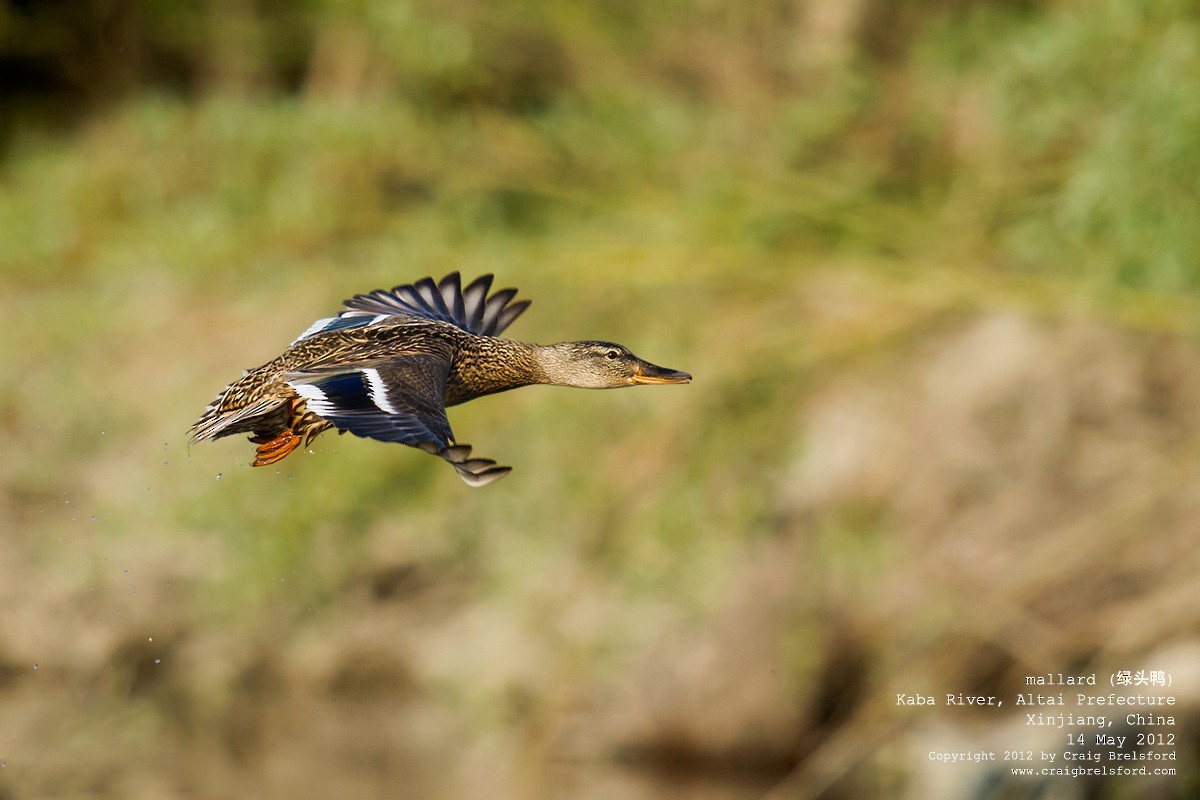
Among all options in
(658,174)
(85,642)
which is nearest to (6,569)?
(85,642)

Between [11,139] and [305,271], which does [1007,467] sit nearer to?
[305,271]

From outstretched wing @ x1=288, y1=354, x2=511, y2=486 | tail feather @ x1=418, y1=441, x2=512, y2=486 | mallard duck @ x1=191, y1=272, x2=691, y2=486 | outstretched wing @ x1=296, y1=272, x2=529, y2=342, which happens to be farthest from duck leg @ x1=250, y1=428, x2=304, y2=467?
tail feather @ x1=418, y1=441, x2=512, y2=486

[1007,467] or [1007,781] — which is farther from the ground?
[1007,467]

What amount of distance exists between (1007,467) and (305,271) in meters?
3.65

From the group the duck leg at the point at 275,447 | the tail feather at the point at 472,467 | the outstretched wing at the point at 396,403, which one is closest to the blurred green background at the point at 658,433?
the duck leg at the point at 275,447

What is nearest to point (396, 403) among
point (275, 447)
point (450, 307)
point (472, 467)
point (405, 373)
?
point (405, 373)

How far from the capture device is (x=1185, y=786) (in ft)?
25.1

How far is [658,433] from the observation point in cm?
843

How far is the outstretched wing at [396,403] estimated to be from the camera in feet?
10.8

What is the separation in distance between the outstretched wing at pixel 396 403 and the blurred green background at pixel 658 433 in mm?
3811

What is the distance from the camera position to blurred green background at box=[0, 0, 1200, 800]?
7.87 m

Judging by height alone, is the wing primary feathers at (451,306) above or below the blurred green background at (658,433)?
below

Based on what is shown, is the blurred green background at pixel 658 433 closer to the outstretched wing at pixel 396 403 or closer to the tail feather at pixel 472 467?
the outstretched wing at pixel 396 403

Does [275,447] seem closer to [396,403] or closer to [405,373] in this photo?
[405,373]
